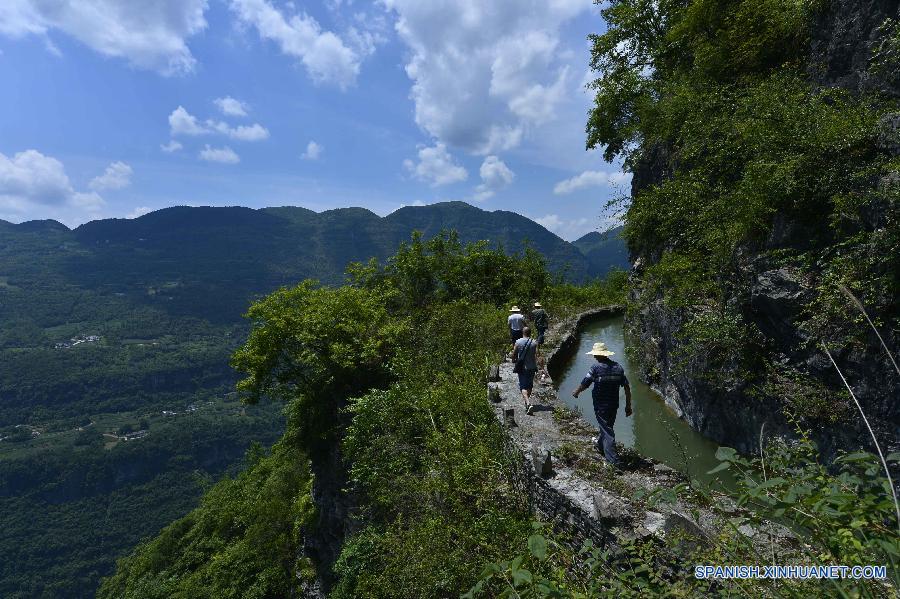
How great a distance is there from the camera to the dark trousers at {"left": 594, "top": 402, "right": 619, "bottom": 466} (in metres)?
6.48

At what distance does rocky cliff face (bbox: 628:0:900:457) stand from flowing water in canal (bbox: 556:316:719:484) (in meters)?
0.31

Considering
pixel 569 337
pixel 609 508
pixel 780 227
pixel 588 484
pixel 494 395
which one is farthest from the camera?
pixel 569 337

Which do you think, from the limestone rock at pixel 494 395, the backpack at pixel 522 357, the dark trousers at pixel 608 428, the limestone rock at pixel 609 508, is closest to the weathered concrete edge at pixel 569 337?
the limestone rock at pixel 494 395

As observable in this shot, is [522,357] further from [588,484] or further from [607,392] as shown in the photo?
[588,484]

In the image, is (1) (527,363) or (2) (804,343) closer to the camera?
(2) (804,343)

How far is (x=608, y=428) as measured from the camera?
660cm

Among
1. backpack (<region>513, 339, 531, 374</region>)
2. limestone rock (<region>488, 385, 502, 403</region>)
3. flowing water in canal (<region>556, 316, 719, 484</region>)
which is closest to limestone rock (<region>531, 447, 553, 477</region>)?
flowing water in canal (<region>556, 316, 719, 484</region>)

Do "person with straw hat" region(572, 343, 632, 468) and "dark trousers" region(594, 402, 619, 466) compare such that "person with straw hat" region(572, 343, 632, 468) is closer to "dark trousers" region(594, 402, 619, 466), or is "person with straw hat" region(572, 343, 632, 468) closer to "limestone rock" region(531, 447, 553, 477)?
"dark trousers" region(594, 402, 619, 466)

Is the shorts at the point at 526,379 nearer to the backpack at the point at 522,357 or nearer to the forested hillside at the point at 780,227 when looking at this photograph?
the backpack at the point at 522,357

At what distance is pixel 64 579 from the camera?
100688 mm

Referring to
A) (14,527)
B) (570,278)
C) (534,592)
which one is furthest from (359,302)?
(14,527)

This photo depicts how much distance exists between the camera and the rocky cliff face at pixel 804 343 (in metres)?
5.26

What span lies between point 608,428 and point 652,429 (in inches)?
115

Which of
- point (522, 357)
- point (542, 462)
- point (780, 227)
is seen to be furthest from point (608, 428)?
point (780, 227)
